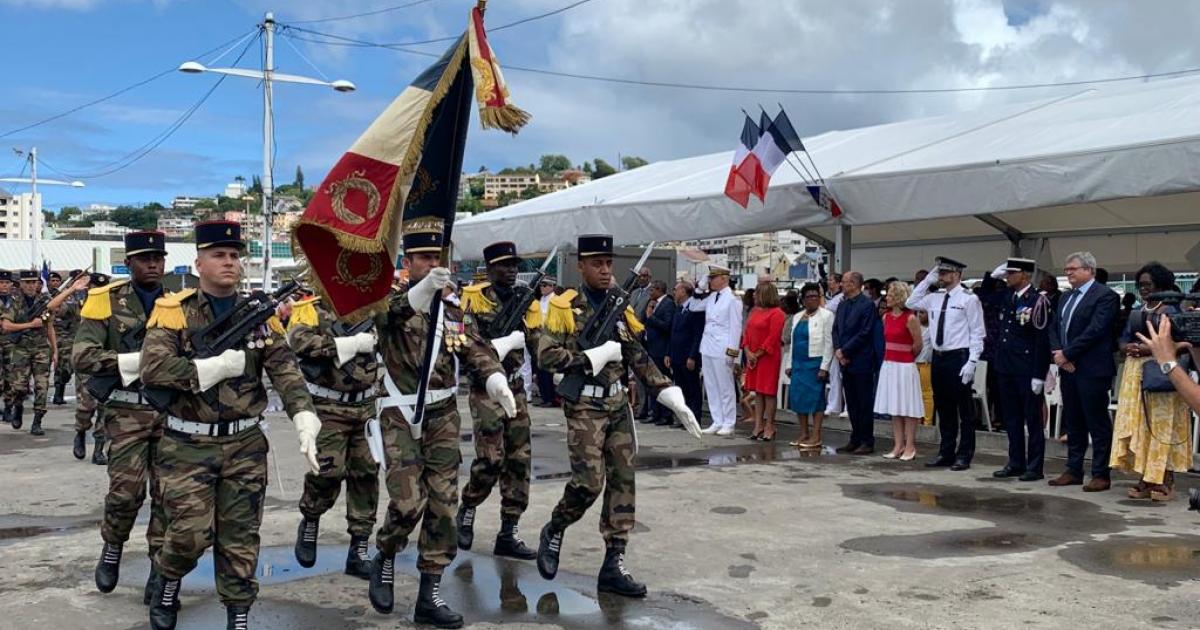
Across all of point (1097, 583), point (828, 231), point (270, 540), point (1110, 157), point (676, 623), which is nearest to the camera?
point (676, 623)

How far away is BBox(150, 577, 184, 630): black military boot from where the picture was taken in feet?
17.6

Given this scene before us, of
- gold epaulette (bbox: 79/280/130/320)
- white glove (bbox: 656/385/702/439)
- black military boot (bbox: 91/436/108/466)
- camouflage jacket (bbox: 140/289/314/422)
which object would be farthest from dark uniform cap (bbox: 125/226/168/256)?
black military boot (bbox: 91/436/108/466)

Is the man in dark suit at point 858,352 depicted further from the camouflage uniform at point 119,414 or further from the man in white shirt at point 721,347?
the camouflage uniform at point 119,414

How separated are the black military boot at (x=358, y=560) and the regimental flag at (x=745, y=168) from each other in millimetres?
8129

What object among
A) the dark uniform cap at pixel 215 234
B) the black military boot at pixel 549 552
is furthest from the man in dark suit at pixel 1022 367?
the dark uniform cap at pixel 215 234

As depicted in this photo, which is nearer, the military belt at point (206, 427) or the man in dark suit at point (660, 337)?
the military belt at point (206, 427)

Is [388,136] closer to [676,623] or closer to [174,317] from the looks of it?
[174,317]

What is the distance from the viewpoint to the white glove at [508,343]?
771cm

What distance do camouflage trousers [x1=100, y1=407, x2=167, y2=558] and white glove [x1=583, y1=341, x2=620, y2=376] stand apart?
253 cm

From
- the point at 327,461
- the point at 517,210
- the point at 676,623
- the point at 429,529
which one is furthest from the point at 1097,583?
the point at 517,210

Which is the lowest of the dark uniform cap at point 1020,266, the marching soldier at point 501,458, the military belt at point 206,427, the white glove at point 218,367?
the marching soldier at point 501,458

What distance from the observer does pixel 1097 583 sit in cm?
638

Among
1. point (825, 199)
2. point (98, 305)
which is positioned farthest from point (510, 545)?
point (825, 199)

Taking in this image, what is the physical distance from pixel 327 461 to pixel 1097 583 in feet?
15.1
